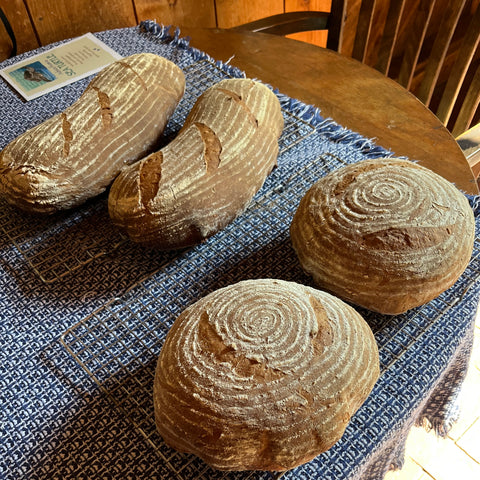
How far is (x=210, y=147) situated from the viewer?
964mm

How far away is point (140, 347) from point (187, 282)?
15 cm

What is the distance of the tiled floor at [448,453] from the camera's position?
49.3 inches

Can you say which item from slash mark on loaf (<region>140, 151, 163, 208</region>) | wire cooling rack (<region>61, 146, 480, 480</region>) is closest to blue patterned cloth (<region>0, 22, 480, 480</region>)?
wire cooling rack (<region>61, 146, 480, 480</region>)

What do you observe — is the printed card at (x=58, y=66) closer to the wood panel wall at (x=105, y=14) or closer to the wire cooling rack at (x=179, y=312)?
the wood panel wall at (x=105, y=14)

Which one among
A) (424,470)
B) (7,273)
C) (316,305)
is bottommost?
(424,470)

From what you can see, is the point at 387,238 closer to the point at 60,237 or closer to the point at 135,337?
the point at 135,337

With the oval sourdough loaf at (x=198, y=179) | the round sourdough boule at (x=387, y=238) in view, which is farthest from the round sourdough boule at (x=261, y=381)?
the oval sourdough loaf at (x=198, y=179)

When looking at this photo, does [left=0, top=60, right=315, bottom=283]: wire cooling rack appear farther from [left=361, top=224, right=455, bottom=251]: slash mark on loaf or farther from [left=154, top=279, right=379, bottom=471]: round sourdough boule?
[left=361, top=224, right=455, bottom=251]: slash mark on loaf

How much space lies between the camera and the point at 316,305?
0.73m

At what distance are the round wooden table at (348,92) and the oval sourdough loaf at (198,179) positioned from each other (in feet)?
1.07

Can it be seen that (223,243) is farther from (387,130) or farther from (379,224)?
(387,130)

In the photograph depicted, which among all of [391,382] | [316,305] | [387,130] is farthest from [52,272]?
[387,130]

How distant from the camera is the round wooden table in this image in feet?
3.76

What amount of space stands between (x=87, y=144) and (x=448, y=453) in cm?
111
